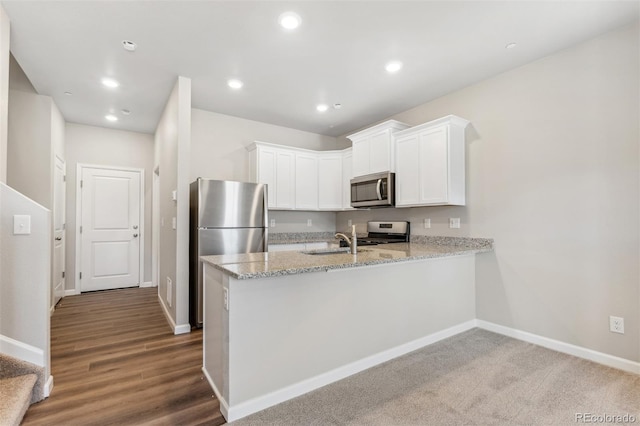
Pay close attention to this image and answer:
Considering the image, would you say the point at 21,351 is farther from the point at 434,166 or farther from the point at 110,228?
the point at 434,166

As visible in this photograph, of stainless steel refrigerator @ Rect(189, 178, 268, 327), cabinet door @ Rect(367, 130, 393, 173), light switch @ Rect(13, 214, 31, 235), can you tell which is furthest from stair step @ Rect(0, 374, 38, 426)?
cabinet door @ Rect(367, 130, 393, 173)

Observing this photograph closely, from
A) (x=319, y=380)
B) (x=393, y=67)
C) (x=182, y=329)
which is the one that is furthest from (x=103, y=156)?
(x=319, y=380)

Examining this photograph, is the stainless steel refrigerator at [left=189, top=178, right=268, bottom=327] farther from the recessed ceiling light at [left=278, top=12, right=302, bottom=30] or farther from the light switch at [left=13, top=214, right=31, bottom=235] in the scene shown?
the recessed ceiling light at [left=278, top=12, right=302, bottom=30]

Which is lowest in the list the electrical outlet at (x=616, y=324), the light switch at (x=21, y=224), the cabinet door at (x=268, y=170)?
the electrical outlet at (x=616, y=324)

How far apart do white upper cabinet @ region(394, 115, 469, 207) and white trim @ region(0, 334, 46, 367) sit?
140 inches

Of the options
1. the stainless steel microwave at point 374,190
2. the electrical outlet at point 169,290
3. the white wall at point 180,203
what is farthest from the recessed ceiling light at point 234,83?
the electrical outlet at point 169,290

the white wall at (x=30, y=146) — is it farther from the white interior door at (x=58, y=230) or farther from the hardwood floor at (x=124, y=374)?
the hardwood floor at (x=124, y=374)

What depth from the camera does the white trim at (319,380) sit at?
180 centimetres

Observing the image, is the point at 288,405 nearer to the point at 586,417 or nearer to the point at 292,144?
the point at 586,417

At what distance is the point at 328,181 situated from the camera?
4930 millimetres

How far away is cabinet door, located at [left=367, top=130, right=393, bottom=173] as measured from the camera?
12.8 feet

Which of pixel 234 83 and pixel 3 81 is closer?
pixel 3 81

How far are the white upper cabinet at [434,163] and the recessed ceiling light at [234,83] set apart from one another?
6.56ft

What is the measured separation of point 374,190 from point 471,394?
8.23 ft
